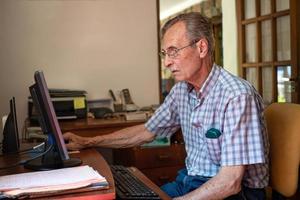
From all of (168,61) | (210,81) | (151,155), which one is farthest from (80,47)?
(210,81)

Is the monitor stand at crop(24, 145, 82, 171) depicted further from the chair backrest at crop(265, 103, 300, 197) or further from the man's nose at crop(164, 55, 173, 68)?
the chair backrest at crop(265, 103, 300, 197)

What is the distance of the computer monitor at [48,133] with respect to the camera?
1313mm

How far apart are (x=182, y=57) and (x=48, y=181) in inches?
27.3

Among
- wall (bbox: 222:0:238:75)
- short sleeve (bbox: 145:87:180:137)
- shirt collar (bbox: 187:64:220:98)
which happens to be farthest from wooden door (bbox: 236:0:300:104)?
shirt collar (bbox: 187:64:220:98)

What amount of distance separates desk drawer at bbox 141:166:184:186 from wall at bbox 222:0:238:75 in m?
1.75

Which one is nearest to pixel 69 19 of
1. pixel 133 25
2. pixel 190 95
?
pixel 133 25

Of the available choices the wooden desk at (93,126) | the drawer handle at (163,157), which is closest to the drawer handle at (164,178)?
the drawer handle at (163,157)

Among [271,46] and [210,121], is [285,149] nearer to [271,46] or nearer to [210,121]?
[210,121]

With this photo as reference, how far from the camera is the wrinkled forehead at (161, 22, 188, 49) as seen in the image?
150 cm

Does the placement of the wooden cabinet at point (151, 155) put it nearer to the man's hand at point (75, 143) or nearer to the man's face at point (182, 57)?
the man's hand at point (75, 143)

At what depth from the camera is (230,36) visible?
4062 millimetres

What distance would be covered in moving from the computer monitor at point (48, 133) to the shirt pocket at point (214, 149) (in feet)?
1.57

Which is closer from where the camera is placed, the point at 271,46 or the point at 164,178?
the point at 164,178

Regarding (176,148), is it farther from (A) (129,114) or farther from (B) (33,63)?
(B) (33,63)
